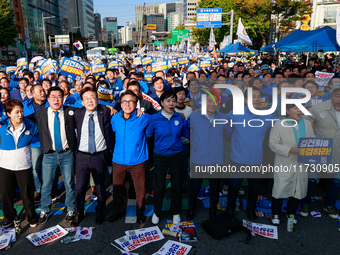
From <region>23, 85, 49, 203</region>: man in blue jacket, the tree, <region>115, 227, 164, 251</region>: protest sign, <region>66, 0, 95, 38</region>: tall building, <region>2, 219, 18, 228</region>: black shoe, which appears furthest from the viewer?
<region>66, 0, 95, 38</region>: tall building

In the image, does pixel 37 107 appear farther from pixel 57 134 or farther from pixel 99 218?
pixel 99 218

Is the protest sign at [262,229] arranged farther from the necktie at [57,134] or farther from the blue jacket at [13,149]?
the blue jacket at [13,149]

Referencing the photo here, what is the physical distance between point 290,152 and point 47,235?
12.6 ft

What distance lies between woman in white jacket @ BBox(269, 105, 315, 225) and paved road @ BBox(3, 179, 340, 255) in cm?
40

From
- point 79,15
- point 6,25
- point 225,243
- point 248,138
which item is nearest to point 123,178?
point 225,243

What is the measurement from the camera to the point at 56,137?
163 inches

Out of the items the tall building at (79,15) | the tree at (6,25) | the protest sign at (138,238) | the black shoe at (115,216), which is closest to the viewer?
the protest sign at (138,238)

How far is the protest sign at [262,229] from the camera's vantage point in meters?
4.06

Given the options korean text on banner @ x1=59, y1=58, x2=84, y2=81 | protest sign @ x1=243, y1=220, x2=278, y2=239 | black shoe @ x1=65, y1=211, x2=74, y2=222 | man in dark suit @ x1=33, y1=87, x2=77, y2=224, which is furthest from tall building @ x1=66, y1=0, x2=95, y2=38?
protest sign @ x1=243, y1=220, x2=278, y2=239

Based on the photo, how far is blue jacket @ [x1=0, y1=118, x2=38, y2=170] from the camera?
392 centimetres

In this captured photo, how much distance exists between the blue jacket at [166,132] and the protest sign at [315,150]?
1771mm

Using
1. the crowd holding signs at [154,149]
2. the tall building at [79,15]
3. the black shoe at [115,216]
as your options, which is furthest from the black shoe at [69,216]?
the tall building at [79,15]

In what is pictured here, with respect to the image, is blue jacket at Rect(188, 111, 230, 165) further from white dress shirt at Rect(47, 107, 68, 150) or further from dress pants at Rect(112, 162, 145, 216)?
white dress shirt at Rect(47, 107, 68, 150)

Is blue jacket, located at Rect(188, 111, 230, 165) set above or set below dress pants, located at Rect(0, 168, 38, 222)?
above
